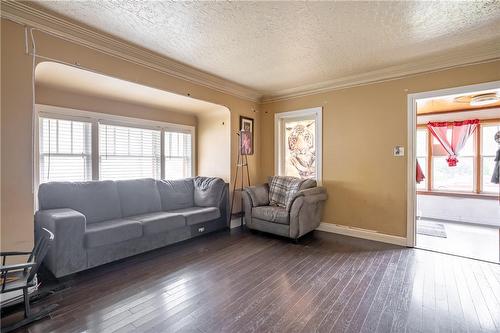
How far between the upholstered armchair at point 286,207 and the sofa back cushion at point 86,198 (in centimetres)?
209

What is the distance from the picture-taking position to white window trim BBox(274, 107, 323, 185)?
4.55m

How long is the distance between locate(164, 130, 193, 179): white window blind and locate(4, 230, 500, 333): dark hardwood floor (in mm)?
1802

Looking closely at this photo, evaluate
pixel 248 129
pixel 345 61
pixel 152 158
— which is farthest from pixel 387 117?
pixel 152 158

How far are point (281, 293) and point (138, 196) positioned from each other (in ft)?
8.29

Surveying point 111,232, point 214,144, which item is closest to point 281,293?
point 111,232

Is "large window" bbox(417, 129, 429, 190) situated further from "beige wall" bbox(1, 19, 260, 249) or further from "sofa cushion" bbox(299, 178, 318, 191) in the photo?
"beige wall" bbox(1, 19, 260, 249)

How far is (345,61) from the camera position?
11.5 ft

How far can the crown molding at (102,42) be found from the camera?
2.25 metres

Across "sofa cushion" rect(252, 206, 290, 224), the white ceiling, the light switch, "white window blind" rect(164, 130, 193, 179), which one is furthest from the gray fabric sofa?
the light switch

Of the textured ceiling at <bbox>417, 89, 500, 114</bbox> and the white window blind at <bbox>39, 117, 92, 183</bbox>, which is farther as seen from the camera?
the textured ceiling at <bbox>417, 89, 500, 114</bbox>

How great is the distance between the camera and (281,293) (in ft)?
7.71

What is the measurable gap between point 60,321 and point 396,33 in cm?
420

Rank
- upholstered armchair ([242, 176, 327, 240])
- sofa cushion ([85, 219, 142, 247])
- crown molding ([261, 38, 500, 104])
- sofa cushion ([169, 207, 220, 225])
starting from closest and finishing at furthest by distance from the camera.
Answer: sofa cushion ([85, 219, 142, 247]), crown molding ([261, 38, 500, 104]), sofa cushion ([169, 207, 220, 225]), upholstered armchair ([242, 176, 327, 240])

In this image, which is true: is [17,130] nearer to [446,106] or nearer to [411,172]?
[411,172]
